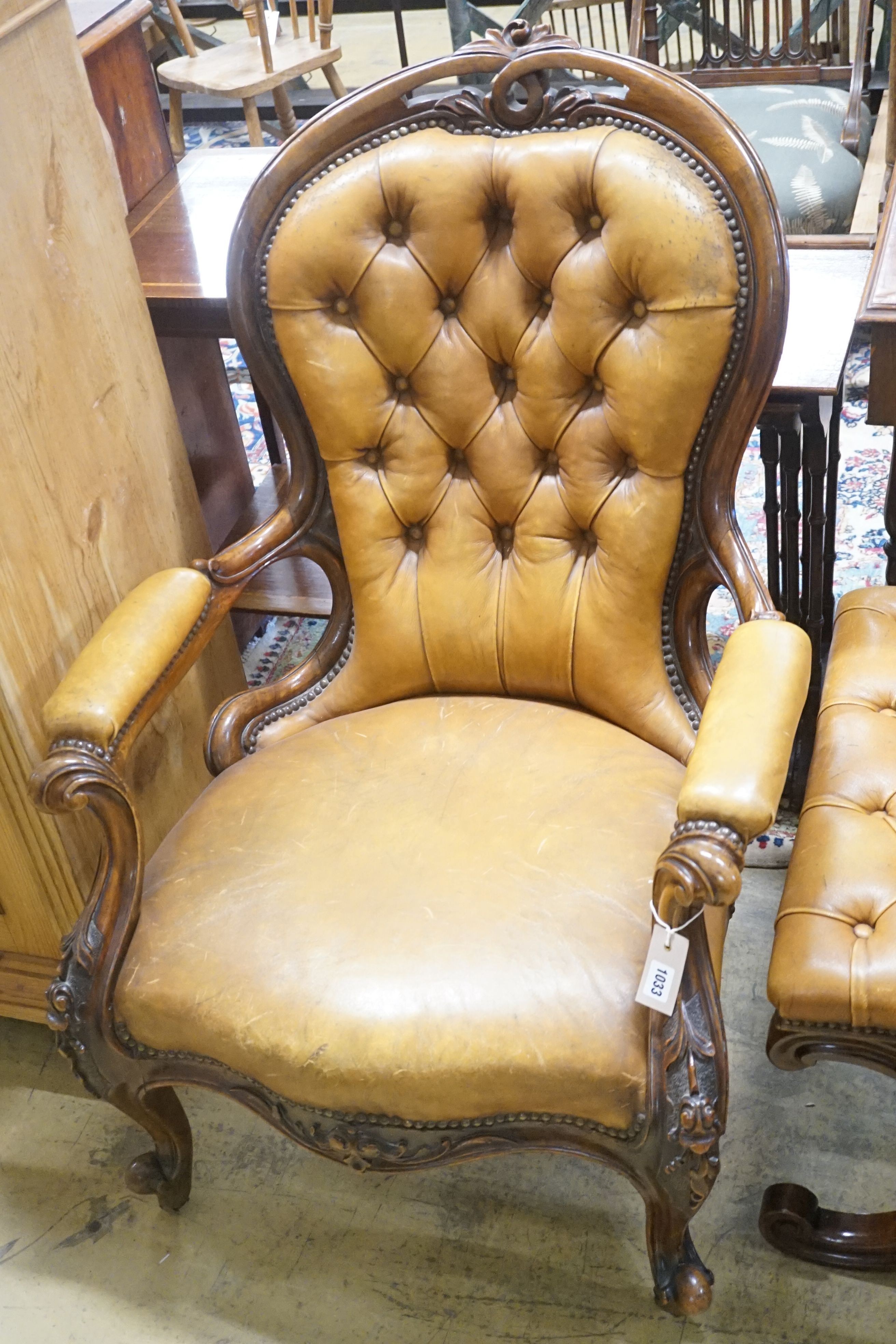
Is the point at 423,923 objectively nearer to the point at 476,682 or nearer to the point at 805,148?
the point at 476,682

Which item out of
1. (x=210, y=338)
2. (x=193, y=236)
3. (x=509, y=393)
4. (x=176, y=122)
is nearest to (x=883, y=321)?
(x=509, y=393)

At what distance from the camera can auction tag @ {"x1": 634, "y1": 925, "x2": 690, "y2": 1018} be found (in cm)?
115

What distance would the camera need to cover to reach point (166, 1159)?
5.07ft

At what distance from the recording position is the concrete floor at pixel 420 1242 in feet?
4.66

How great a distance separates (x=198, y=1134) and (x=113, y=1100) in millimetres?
292

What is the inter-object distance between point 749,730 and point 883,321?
1.98ft

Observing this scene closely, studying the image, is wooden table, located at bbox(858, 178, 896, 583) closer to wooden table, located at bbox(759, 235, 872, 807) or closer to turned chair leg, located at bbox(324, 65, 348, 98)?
wooden table, located at bbox(759, 235, 872, 807)

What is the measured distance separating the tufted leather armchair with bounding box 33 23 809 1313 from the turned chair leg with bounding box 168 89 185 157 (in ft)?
11.0

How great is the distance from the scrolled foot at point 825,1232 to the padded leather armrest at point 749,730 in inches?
20.3

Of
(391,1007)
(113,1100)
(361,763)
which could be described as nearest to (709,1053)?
(391,1007)

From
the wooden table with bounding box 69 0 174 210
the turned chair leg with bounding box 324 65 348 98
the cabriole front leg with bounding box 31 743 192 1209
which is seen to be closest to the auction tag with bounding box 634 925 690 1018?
the cabriole front leg with bounding box 31 743 192 1209

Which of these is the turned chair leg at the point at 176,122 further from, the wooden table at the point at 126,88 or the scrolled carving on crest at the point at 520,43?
the scrolled carving on crest at the point at 520,43

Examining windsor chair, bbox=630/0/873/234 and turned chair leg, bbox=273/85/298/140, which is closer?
windsor chair, bbox=630/0/873/234

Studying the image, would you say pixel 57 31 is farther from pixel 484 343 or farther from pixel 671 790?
pixel 671 790
